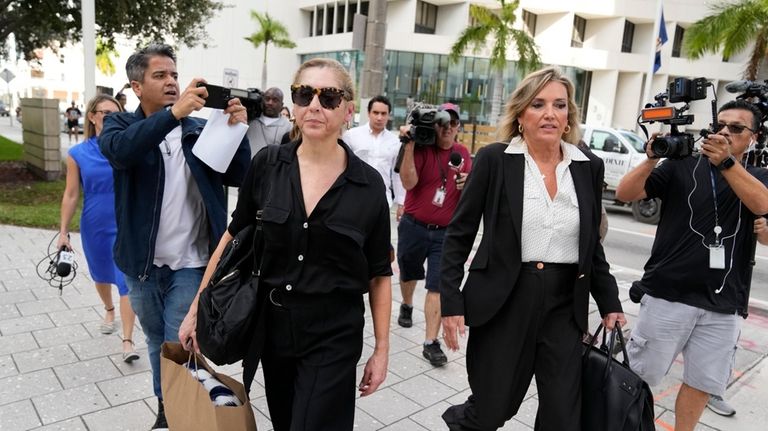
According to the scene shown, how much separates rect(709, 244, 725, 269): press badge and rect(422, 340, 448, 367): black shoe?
1.98 m

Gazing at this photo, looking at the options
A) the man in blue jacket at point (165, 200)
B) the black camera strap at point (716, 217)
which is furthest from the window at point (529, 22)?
the man in blue jacket at point (165, 200)

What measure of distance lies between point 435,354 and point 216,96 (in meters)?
2.60

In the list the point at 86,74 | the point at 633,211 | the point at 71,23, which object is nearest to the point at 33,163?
the point at 71,23

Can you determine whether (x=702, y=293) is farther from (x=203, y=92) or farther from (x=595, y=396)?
(x=203, y=92)

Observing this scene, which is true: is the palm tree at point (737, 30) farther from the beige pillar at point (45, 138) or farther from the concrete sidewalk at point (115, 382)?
the beige pillar at point (45, 138)

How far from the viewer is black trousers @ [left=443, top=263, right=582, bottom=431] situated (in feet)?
7.59

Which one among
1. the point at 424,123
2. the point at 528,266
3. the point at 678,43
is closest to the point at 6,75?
the point at 424,123

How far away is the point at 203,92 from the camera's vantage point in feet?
7.74

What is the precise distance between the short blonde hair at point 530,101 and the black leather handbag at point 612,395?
951mm

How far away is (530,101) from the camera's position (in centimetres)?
242

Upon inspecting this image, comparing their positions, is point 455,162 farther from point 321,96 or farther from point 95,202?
point 95,202

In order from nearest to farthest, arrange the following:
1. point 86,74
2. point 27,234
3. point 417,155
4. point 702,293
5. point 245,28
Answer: point 702,293
point 417,155
point 27,234
point 86,74
point 245,28

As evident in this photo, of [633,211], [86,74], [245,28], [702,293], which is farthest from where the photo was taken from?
[245,28]

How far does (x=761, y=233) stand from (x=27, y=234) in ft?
27.5
